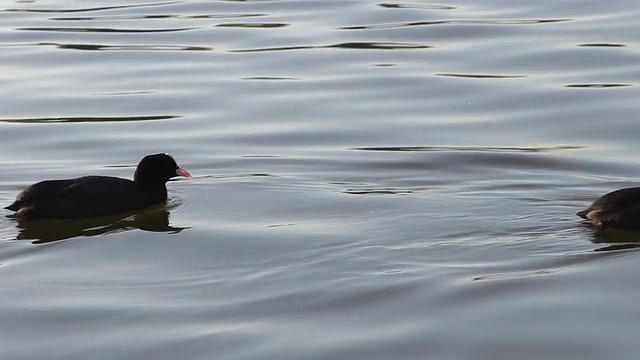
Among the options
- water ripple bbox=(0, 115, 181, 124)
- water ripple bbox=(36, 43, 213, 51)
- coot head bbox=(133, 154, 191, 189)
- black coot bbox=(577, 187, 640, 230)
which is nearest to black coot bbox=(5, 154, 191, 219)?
coot head bbox=(133, 154, 191, 189)

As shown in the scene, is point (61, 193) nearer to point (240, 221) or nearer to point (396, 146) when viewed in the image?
point (240, 221)

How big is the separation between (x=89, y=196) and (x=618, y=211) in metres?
4.38

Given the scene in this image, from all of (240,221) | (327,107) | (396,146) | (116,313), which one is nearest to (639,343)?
(116,313)

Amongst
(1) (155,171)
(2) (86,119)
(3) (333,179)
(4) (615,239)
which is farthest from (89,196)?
(2) (86,119)

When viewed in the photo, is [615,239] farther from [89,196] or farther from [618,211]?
[89,196]

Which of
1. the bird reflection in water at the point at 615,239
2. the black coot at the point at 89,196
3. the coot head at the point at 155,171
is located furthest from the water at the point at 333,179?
the coot head at the point at 155,171

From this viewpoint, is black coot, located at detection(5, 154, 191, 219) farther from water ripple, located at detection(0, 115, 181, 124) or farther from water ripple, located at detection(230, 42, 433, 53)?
water ripple, located at detection(230, 42, 433, 53)

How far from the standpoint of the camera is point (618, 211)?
37.2ft

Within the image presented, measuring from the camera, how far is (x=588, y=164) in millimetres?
13984

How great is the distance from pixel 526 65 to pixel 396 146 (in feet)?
15.1

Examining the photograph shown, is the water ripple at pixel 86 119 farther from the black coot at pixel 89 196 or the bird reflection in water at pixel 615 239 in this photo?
the bird reflection in water at pixel 615 239

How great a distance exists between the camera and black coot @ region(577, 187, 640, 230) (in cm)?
1129

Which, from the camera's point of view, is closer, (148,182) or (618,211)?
(618,211)

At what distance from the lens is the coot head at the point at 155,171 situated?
43.0ft
